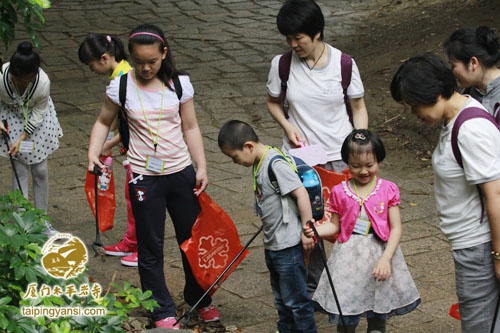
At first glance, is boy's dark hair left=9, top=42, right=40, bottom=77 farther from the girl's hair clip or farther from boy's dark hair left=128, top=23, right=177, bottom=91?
the girl's hair clip

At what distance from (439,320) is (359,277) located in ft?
3.55

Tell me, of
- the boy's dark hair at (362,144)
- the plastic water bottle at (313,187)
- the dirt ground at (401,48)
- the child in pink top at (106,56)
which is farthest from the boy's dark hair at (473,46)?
the dirt ground at (401,48)

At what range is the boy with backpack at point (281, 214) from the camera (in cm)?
448

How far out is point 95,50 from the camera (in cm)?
586

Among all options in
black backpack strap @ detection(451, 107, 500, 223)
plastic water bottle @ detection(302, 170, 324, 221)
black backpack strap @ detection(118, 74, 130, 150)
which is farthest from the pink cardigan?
black backpack strap @ detection(118, 74, 130, 150)

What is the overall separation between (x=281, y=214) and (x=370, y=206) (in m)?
0.46

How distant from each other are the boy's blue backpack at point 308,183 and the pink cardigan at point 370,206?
0.37 ft

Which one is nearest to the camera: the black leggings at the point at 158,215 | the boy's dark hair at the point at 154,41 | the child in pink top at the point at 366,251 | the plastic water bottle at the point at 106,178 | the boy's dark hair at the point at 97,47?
the child in pink top at the point at 366,251

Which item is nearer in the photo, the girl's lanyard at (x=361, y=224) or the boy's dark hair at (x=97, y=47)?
the girl's lanyard at (x=361, y=224)

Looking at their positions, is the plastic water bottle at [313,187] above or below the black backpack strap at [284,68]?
below

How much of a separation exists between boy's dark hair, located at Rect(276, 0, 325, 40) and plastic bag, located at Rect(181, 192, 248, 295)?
41.9 inches

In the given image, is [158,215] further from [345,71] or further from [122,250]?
[122,250]

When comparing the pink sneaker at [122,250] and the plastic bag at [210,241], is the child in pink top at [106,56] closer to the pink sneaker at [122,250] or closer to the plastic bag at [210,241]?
the pink sneaker at [122,250]

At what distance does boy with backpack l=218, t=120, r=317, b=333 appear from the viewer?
14.7 feet
